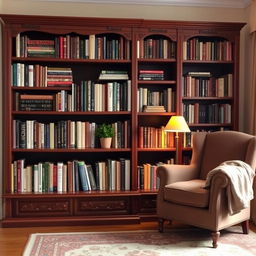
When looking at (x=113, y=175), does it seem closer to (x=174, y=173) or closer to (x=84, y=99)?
(x=174, y=173)

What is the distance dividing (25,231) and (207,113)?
2483 millimetres

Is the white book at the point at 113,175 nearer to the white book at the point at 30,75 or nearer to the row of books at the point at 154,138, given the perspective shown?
the row of books at the point at 154,138

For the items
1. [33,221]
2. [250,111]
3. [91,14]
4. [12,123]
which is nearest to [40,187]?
[33,221]

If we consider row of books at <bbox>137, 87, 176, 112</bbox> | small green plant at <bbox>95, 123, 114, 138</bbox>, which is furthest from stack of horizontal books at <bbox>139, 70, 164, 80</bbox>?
small green plant at <bbox>95, 123, 114, 138</bbox>

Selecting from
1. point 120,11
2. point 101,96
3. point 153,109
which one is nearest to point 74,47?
point 101,96

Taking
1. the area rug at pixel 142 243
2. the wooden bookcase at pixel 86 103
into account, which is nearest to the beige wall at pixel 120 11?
the wooden bookcase at pixel 86 103

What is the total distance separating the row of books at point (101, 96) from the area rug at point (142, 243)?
139 cm

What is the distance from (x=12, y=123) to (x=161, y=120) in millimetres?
1773

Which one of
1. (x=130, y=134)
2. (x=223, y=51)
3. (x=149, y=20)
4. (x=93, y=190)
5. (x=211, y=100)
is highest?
(x=149, y=20)

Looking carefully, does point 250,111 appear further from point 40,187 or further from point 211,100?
point 40,187

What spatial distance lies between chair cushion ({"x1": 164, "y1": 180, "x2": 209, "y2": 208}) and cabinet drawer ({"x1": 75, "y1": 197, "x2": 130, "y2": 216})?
0.67m

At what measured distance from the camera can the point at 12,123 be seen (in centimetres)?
429

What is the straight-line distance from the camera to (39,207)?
4.25 meters

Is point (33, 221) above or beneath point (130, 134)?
beneath
